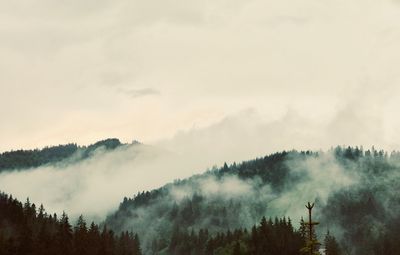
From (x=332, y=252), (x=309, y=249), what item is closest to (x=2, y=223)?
(x=332, y=252)

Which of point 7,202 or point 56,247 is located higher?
point 7,202

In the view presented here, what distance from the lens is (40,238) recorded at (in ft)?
436

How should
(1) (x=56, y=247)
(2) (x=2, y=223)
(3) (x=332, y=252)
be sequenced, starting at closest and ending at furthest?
(1) (x=56, y=247), (2) (x=2, y=223), (3) (x=332, y=252)

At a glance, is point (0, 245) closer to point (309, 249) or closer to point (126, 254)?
point (126, 254)

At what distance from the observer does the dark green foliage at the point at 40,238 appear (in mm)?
127062

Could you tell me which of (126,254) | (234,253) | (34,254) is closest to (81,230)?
(34,254)

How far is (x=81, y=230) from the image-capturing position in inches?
5758

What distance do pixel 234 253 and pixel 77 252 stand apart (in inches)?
2994

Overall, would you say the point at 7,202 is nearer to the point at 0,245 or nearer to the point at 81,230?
the point at 81,230

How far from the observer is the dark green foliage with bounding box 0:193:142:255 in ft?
417

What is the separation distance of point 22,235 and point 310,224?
107 m

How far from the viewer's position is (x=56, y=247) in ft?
427

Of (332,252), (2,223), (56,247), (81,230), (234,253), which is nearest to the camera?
(56,247)

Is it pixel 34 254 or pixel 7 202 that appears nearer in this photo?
pixel 34 254
